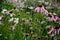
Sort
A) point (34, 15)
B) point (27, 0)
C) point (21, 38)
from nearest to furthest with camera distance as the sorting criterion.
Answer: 1. point (21, 38)
2. point (34, 15)
3. point (27, 0)

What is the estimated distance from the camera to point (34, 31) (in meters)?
4.32

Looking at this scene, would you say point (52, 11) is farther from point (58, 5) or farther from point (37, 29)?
point (37, 29)

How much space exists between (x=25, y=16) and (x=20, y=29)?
0.45m

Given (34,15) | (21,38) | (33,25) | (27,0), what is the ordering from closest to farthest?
(21,38)
(33,25)
(34,15)
(27,0)

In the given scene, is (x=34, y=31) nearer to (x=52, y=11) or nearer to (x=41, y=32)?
(x=41, y=32)

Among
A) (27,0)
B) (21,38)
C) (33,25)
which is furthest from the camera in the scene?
(27,0)

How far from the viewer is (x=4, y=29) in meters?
4.29

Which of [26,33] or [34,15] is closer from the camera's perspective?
[26,33]

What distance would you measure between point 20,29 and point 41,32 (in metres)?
0.36

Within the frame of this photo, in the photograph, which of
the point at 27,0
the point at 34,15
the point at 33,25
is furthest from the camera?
the point at 27,0

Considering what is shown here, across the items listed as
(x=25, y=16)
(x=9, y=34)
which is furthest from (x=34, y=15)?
(x=9, y=34)

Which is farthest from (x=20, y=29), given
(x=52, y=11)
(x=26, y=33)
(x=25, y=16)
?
(x=52, y=11)

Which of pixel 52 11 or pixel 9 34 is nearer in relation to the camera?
pixel 9 34

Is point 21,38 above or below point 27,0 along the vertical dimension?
below
